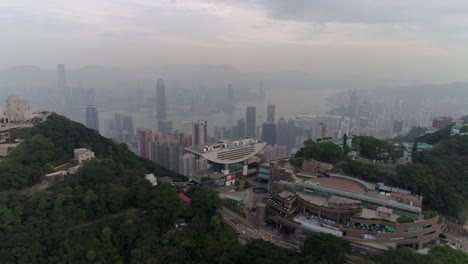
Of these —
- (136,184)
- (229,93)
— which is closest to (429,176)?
(136,184)

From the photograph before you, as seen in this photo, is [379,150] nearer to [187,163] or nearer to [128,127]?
[187,163]

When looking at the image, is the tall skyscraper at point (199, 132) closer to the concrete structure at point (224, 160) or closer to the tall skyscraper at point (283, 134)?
the concrete structure at point (224, 160)

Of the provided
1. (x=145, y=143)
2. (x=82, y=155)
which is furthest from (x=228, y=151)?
(x=145, y=143)

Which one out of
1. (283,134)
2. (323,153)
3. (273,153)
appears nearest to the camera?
(323,153)

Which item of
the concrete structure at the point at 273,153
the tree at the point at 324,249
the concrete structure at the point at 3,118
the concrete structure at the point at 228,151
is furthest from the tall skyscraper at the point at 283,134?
the tree at the point at 324,249

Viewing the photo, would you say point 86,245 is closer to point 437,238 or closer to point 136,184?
point 136,184

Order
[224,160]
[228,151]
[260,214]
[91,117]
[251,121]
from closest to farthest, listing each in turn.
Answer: [260,214] < [224,160] < [228,151] < [91,117] < [251,121]

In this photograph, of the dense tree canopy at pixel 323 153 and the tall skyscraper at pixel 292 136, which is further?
the tall skyscraper at pixel 292 136
